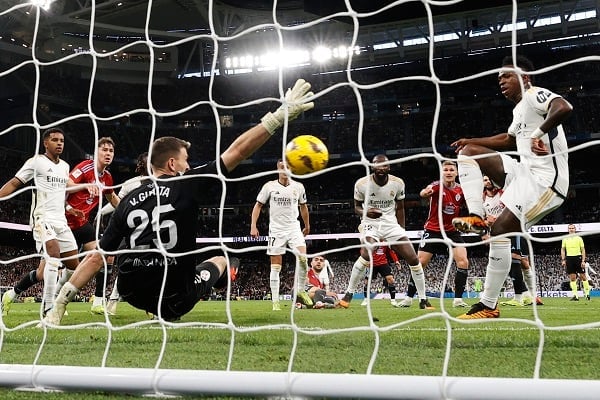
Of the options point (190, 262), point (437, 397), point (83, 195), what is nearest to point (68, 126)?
point (83, 195)

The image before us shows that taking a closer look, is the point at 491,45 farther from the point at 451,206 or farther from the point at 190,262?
the point at 190,262

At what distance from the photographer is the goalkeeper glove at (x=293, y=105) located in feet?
10.5

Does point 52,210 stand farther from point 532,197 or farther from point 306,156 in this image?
point 532,197

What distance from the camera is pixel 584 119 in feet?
92.1

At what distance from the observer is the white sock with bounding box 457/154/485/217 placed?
458cm

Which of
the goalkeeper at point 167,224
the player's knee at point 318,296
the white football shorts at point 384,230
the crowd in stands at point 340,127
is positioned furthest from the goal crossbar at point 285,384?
the crowd in stands at point 340,127

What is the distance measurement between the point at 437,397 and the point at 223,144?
30.6 m

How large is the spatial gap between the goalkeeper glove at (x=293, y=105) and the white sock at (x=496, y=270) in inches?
81.7

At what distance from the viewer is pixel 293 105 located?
132 inches

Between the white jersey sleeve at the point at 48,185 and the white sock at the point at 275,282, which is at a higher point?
the white jersey sleeve at the point at 48,185

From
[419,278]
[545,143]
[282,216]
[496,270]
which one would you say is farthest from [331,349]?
[282,216]

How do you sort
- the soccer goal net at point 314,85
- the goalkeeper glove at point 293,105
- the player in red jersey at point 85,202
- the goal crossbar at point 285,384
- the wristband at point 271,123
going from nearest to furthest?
the goal crossbar at point 285,384, the goalkeeper glove at point 293,105, the wristband at point 271,123, the player in red jersey at point 85,202, the soccer goal net at point 314,85

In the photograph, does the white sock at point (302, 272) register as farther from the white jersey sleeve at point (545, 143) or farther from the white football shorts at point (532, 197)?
the white jersey sleeve at point (545, 143)

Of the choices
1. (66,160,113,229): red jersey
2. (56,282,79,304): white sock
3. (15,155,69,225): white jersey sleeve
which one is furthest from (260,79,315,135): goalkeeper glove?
(66,160,113,229): red jersey
